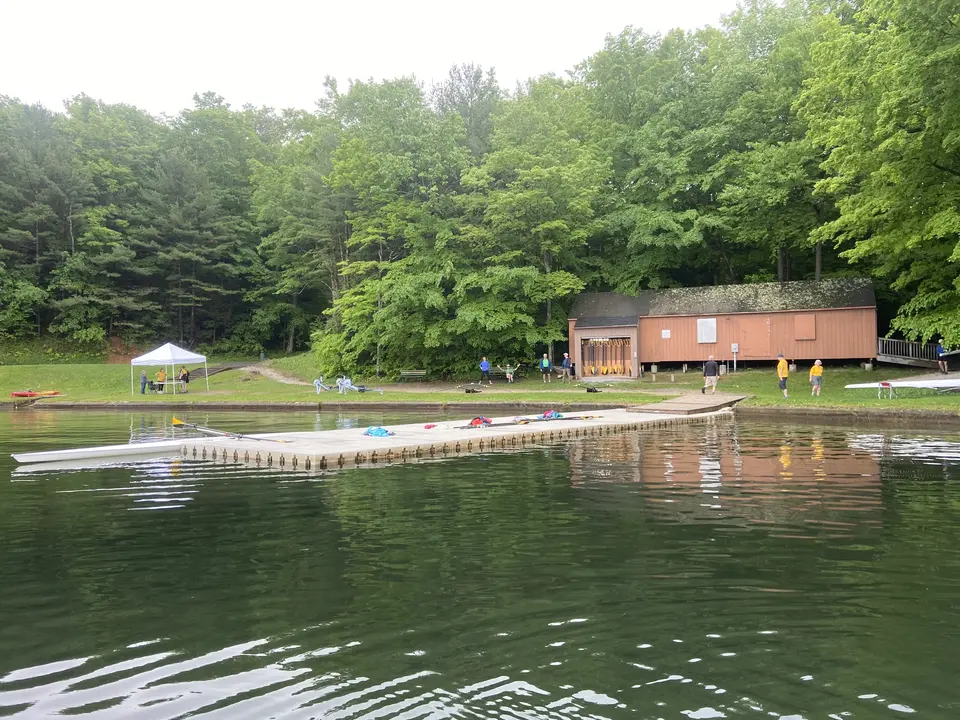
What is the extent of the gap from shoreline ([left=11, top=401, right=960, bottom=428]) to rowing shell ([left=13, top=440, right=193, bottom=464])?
11.2 m

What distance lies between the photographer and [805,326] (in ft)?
107

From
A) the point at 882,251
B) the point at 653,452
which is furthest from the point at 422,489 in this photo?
the point at 882,251

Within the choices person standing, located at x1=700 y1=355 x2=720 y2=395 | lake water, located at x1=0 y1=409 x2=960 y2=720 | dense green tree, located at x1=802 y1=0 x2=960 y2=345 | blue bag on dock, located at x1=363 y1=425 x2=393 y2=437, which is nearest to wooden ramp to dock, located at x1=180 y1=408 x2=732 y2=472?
blue bag on dock, located at x1=363 y1=425 x2=393 y2=437

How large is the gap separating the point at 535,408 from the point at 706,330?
532 inches

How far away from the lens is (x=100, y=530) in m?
8.77

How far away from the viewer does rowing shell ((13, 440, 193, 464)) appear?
48.6 feet

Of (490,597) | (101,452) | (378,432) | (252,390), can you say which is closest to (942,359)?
(378,432)

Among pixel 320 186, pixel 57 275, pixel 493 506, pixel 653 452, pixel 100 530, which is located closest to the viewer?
pixel 100 530

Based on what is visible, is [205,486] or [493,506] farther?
[205,486]

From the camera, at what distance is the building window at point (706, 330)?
3416cm

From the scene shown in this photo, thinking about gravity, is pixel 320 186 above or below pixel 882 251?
above

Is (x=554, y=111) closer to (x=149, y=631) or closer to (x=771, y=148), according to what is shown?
(x=771, y=148)

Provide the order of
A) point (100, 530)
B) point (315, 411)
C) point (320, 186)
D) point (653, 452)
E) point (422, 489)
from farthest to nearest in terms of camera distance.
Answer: point (320, 186) → point (315, 411) → point (653, 452) → point (422, 489) → point (100, 530)

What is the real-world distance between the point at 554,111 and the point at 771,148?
46.0ft
